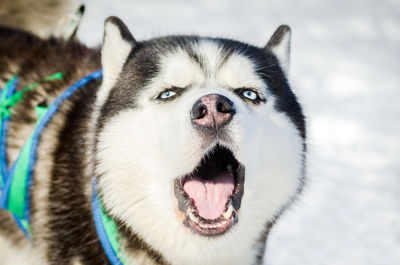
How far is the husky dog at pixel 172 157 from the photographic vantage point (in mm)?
1431

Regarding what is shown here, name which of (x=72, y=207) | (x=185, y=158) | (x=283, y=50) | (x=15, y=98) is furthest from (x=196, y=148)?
(x=15, y=98)

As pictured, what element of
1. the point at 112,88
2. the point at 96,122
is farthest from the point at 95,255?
the point at 112,88

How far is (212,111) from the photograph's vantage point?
135 centimetres

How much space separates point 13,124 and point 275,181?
1124mm

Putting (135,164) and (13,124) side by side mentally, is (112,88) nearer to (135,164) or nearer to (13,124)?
(135,164)

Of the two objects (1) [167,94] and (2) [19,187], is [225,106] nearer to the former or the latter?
(1) [167,94]

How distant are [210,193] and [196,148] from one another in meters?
0.17

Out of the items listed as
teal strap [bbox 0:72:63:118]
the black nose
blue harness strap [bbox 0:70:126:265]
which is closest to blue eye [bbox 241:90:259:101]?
the black nose

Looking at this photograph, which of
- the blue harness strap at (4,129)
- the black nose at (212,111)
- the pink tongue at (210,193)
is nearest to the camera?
the black nose at (212,111)

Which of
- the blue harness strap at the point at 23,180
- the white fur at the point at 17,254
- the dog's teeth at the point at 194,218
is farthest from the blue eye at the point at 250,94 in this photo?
the white fur at the point at 17,254

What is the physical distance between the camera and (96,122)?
1.64 meters

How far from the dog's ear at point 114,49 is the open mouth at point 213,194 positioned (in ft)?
1.63

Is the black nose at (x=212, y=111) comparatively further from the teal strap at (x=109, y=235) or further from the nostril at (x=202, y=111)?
the teal strap at (x=109, y=235)

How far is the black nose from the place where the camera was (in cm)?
134
